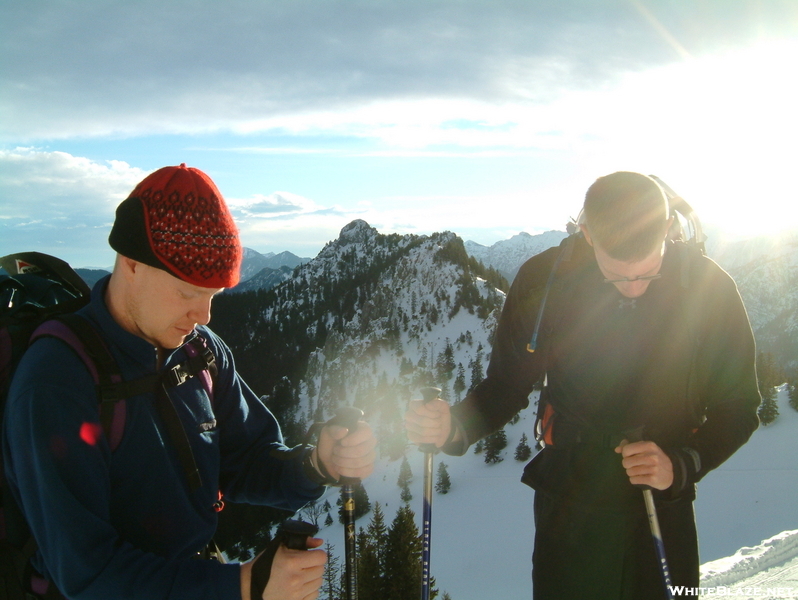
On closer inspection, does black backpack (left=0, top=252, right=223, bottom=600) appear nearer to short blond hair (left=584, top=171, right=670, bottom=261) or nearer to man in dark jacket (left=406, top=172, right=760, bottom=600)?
man in dark jacket (left=406, top=172, right=760, bottom=600)

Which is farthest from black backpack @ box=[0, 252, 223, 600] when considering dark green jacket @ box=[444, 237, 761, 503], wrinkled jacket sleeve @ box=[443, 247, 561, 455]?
dark green jacket @ box=[444, 237, 761, 503]

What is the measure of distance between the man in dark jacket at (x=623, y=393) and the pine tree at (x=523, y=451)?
77.8 m

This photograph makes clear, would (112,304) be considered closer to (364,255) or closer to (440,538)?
(440,538)

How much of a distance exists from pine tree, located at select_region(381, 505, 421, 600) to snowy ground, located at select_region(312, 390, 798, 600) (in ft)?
68.9

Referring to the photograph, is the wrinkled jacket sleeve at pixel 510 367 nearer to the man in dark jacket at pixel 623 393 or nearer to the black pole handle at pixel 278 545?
the man in dark jacket at pixel 623 393

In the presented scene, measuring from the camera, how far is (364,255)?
196000mm

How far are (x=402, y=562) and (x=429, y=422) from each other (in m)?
32.6

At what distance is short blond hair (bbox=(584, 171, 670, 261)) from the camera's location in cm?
322

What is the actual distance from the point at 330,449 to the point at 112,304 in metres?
1.47

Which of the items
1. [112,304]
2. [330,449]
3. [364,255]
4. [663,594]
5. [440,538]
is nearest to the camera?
[112,304]

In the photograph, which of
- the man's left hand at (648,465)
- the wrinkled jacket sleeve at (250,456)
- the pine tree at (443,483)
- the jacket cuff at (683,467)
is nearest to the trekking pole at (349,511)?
the wrinkled jacket sleeve at (250,456)

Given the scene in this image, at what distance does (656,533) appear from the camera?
130 inches

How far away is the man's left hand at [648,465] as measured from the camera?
3.07m

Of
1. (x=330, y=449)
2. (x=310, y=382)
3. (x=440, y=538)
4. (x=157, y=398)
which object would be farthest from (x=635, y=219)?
(x=310, y=382)
